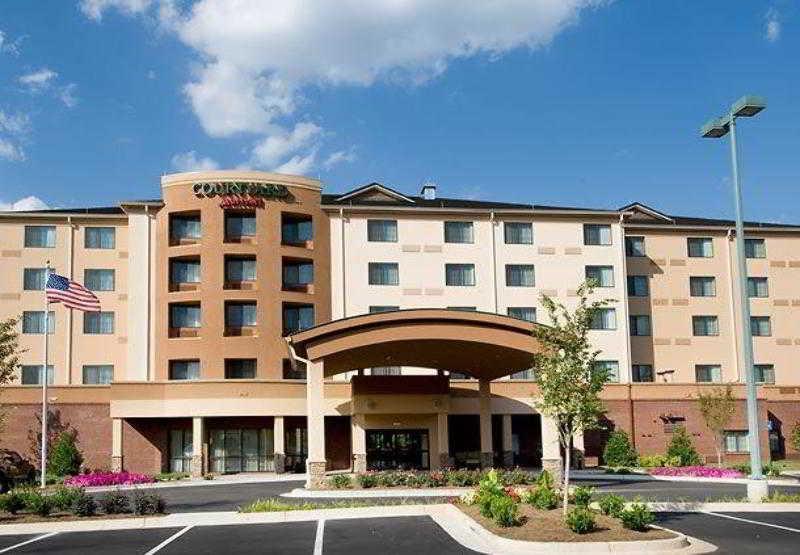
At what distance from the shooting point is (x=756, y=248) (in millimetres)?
56844

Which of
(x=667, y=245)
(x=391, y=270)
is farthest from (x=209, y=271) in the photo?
(x=667, y=245)

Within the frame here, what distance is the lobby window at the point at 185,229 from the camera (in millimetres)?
49625

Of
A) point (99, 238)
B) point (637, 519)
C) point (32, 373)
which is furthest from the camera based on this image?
point (99, 238)

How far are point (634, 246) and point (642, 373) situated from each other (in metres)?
7.65

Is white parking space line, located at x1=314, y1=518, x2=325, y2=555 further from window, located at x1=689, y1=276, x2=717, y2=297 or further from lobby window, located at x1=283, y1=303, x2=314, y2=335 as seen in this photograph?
window, located at x1=689, y1=276, x2=717, y2=297

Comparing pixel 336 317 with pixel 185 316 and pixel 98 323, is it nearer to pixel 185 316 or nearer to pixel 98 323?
pixel 185 316

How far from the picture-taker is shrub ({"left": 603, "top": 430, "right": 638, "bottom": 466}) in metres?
45.7

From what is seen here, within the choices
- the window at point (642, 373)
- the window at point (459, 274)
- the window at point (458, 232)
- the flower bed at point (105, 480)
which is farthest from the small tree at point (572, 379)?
the window at point (642, 373)

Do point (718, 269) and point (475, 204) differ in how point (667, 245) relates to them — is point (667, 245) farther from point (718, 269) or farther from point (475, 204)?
point (475, 204)

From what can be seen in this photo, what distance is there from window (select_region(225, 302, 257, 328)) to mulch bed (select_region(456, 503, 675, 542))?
2975 centimetres

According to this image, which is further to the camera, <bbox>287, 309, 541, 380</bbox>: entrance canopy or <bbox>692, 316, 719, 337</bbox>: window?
<bbox>692, 316, 719, 337</bbox>: window

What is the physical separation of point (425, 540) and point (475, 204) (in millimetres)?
39051

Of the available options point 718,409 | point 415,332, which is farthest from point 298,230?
point 718,409

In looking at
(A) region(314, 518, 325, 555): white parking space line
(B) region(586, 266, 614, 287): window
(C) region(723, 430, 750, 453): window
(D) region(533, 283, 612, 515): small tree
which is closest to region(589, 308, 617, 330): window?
(B) region(586, 266, 614, 287): window
